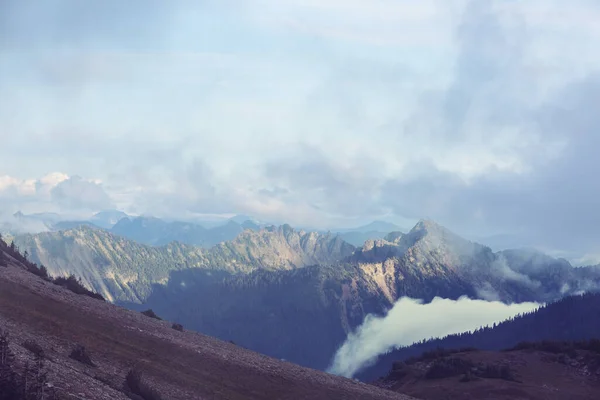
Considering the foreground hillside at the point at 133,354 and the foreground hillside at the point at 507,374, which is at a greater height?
the foreground hillside at the point at 507,374

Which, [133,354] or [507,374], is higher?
[507,374]

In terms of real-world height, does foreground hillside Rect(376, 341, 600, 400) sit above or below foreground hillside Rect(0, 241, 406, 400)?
above

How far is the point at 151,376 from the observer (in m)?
45.6

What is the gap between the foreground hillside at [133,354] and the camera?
4162 cm

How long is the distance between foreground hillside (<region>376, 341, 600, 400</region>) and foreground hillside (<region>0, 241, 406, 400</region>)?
19275 millimetres

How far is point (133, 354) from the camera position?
4838 cm

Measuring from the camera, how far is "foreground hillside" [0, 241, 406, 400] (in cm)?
4162

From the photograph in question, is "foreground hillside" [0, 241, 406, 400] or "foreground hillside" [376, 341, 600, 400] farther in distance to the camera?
"foreground hillside" [376, 341, 600, 400]

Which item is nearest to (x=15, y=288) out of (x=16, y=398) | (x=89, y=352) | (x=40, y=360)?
(x=89, y=352)

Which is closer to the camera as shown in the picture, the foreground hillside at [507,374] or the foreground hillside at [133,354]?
the foreground hillside at [133,354]

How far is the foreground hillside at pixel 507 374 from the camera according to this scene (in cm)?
7600

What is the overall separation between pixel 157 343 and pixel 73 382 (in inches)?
771

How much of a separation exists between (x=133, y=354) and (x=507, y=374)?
5373cm

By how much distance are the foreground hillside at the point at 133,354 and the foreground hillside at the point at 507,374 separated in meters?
19.3
